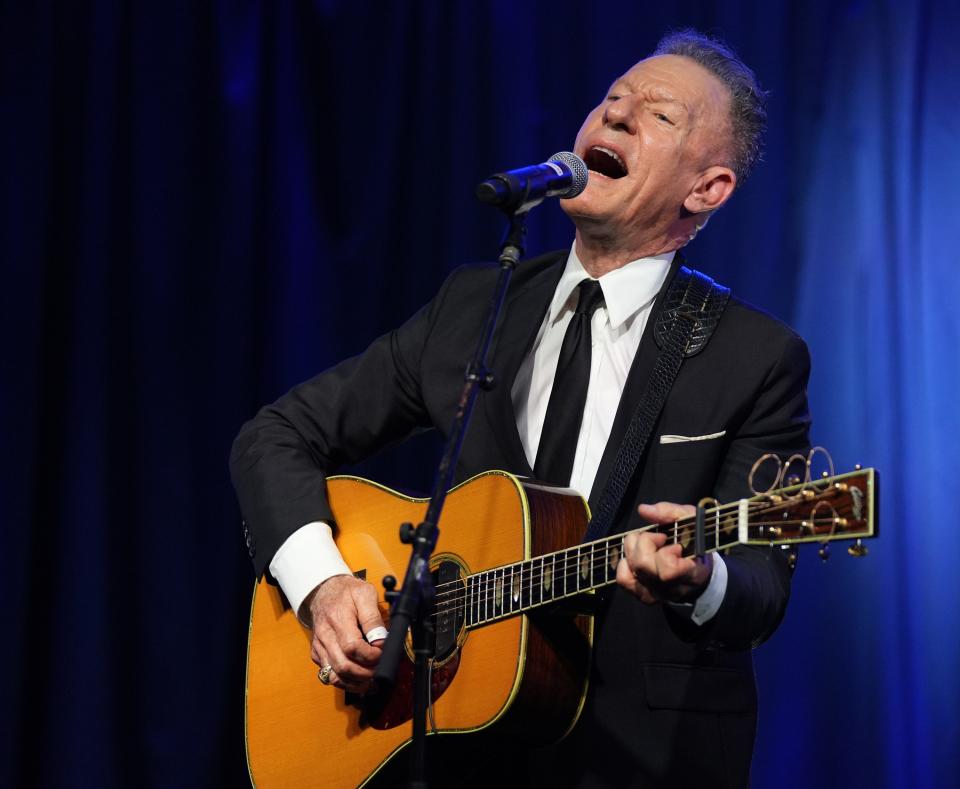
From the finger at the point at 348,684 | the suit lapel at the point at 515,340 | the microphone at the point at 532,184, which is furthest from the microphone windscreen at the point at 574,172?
the finger at the point at 348,684

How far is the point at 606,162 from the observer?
2869mm

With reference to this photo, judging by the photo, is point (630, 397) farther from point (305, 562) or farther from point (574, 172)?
point (305, 562)

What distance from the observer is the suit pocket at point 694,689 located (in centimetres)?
228

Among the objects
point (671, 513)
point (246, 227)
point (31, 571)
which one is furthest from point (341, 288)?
point (671, 513)

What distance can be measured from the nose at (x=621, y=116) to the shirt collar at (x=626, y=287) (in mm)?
Result: 339

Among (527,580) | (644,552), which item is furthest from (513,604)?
(644,552)

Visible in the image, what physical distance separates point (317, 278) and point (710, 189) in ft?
5.45

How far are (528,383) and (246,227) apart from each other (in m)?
1.75

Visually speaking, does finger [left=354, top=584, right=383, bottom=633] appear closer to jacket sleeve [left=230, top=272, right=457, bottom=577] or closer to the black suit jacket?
the black suit jacket

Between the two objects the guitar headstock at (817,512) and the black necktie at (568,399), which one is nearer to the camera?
the guitar headstock at (817,512)

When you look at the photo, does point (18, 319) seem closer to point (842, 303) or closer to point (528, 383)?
point (528, 383)

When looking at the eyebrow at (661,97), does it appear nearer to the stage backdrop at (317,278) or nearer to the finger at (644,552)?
the stage backdrop at (317,278)

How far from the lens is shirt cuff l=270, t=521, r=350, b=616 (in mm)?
2564

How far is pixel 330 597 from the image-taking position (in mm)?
2480
